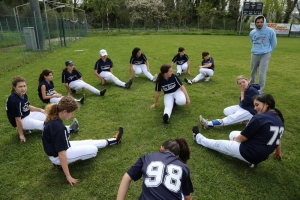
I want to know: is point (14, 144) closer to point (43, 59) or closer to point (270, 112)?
point (270, 112)

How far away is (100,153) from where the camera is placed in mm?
3795

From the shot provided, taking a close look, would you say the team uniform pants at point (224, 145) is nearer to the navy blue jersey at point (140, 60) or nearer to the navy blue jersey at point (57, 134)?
the navy blue jersey at point (57, 134)

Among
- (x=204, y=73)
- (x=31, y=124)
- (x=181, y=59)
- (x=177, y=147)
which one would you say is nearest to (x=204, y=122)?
(x=177, y=147)

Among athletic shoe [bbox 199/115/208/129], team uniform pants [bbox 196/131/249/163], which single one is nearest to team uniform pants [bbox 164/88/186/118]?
athletic shoe [bbox 199/115/208/129]

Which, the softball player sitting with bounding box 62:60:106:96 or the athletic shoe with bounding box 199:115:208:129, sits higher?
the softball player sitting with bounding box 62:60:106:96

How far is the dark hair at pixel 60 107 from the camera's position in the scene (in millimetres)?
2877

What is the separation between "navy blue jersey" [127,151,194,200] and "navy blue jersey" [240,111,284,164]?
1.33 m

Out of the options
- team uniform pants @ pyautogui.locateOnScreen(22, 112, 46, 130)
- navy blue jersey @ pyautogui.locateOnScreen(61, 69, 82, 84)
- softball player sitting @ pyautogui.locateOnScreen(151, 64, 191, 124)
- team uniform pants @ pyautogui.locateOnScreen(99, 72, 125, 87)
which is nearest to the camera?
team uniform pants @ pyautogui.locateOnScreen(22, 112, 46, 130)

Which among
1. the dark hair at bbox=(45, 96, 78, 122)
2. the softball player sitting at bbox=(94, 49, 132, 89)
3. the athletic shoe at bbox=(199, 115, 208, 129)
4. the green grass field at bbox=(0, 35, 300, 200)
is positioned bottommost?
the green grass field at bbox=(0, 35, 300, 200)

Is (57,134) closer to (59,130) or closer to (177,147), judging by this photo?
(59,130)

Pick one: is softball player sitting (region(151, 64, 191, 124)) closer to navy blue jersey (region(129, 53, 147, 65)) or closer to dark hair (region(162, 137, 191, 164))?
dark hair (region(162, 137, 191, 164))

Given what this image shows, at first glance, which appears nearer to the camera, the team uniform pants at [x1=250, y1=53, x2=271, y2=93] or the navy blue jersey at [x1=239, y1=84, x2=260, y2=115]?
the navy blue jersey at [x1=239, y1=84, x2=260, y2=115]

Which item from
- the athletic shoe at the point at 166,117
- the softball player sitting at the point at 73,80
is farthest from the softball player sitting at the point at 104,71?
the athletic shoe at the point at 166,117

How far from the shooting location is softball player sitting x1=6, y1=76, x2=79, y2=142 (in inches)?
154
